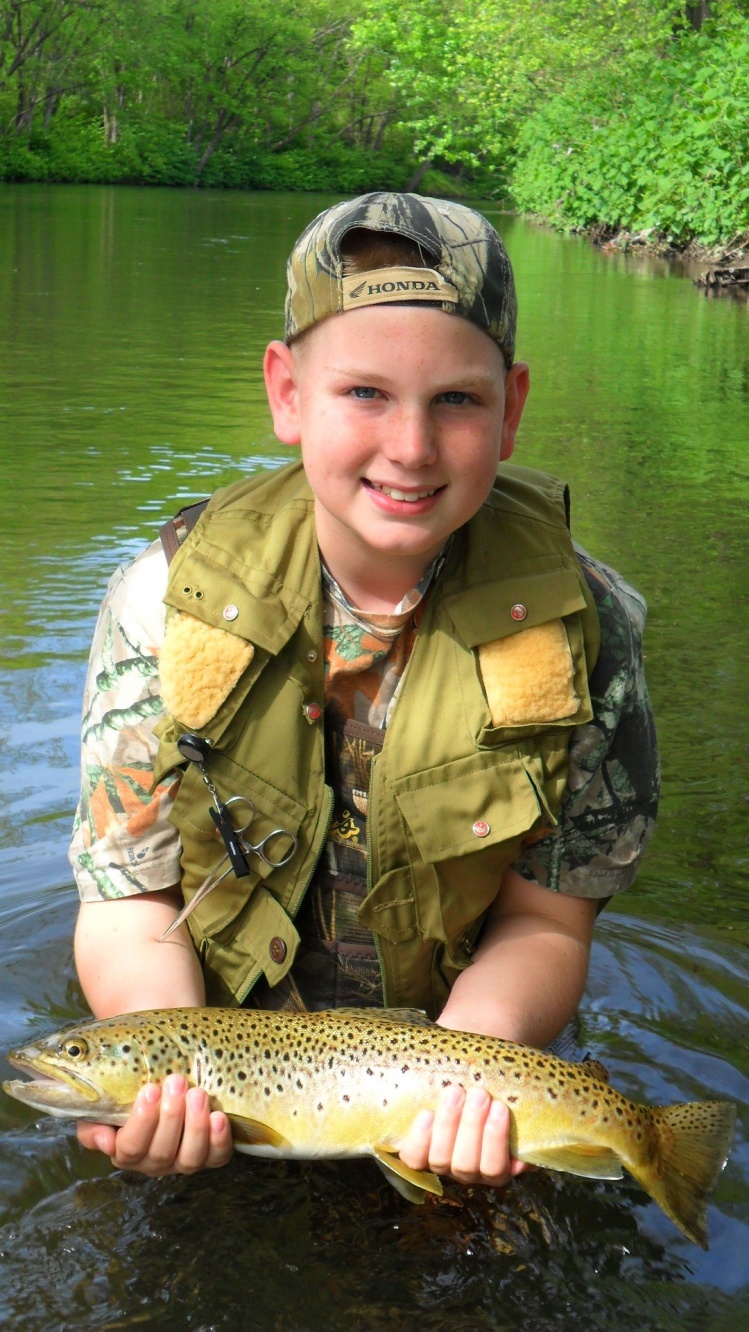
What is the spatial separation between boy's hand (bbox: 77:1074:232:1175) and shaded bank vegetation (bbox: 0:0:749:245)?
2413cm

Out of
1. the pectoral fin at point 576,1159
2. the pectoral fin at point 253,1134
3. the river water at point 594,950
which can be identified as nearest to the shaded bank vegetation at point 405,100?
the river water at point 594,950

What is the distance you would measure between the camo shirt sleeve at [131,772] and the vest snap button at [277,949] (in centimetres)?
26

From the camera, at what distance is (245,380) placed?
13.0 meters

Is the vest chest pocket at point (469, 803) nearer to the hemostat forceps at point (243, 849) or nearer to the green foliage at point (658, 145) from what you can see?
the hemostat forceps at point (243, 849)

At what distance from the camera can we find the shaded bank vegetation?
29.0 m

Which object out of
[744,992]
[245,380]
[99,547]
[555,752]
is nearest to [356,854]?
[555,752]

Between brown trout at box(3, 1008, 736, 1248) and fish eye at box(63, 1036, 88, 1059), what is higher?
fish eye at box(63, 1036, 88, 1059)

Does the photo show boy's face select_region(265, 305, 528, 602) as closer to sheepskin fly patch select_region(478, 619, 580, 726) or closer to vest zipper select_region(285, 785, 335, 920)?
sheepskin fly patch select_region(478, 619, 580, 726)

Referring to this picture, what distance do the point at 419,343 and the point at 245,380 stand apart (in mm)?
10516

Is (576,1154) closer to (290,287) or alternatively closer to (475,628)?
(475,628)

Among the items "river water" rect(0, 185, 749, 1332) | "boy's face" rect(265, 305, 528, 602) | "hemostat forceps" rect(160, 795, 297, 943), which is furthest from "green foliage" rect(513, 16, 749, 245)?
"hemostat forceps" rect(160, 795, 297, 943)

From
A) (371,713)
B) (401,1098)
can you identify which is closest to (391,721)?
(371,713)

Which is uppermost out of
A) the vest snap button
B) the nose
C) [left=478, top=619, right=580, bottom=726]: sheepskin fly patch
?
the nose

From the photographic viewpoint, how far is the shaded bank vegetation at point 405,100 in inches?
1142
